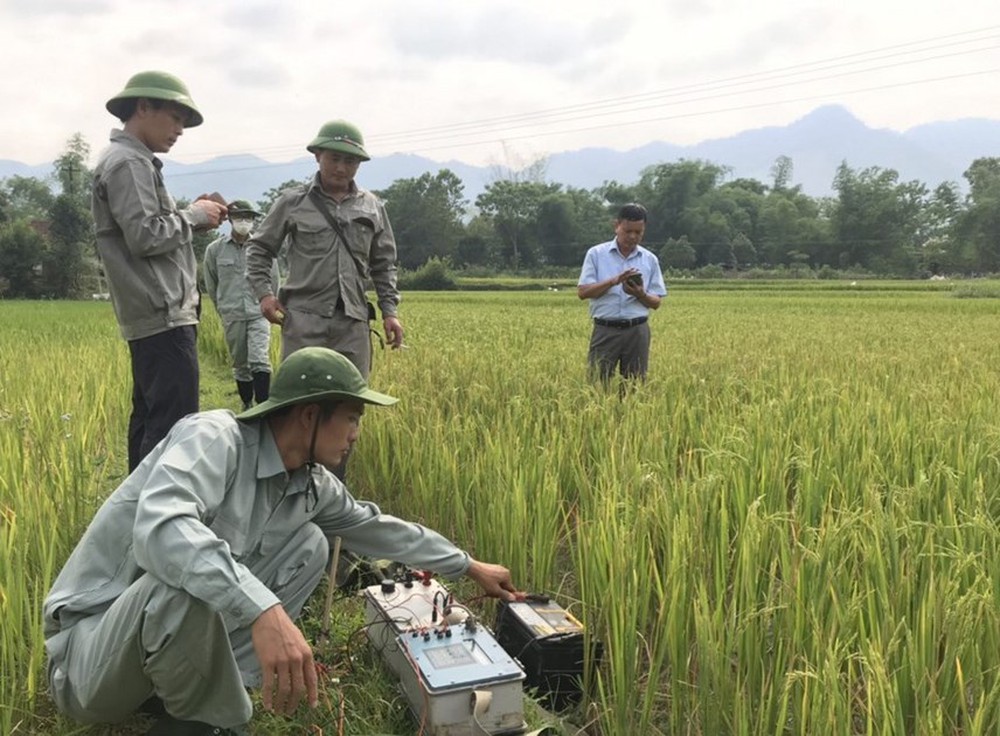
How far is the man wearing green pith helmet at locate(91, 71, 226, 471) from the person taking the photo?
292cm

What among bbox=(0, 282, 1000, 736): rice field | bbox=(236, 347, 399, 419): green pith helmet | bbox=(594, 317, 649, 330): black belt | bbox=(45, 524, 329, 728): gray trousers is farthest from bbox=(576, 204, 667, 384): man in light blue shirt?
bbox=(45, 524, 329, 728): gray trousers

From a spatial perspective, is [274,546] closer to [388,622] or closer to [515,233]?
[388,622]

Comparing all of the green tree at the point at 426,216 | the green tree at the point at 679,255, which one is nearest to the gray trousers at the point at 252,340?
the green tree at the point at 679,255

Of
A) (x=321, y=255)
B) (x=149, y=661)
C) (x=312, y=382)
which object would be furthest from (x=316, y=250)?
(x=149, y=661)

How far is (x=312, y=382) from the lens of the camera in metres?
1.79

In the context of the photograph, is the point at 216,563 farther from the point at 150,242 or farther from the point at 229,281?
the point at 229,281

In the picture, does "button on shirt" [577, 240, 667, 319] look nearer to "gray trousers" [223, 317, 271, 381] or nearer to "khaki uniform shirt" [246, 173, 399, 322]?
"khaki uniform shirt" [246, 173, 399, 322]

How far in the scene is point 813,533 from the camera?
2.14 m

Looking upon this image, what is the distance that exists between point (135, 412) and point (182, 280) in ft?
2.05

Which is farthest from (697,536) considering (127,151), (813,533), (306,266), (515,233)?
(515,233)

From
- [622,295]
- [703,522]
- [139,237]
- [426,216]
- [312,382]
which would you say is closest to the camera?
[312,382]

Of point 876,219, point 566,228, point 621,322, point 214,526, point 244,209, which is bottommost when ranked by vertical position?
point 214,526

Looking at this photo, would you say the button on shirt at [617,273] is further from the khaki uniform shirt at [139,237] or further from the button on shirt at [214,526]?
the button on shirt at [214,526]

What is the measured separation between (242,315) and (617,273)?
2.93 metres
